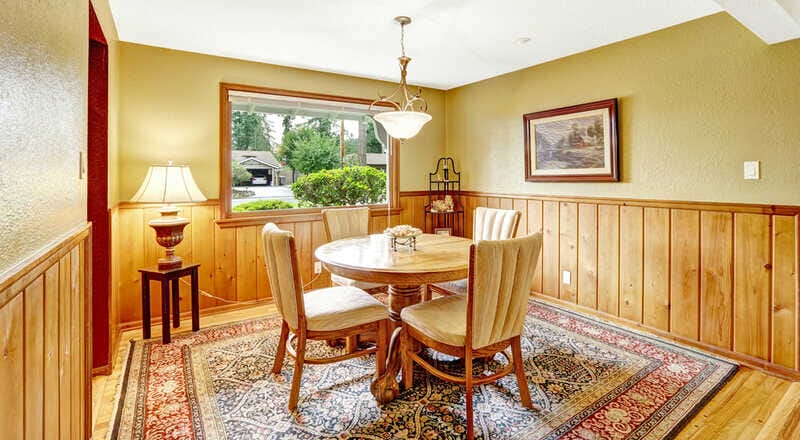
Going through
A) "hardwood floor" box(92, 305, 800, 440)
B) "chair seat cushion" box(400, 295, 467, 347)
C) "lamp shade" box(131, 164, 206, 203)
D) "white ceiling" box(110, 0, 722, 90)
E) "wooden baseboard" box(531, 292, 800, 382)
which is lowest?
"hardwood floor" box(92, 305, 800, 440)

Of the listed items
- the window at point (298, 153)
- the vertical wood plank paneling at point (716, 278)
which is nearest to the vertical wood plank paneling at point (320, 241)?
the window at point (298, 153)

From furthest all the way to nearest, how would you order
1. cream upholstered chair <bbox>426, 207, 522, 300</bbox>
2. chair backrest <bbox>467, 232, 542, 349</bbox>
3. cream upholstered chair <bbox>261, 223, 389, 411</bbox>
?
cream upholstered chair <bbox>426, 207, 522, 300</bbox> → cream upholstered chair <bbox>261, 223, 389, 411</bbox> → chair backrest <bbox>467, 232, 542, 349</bbox>

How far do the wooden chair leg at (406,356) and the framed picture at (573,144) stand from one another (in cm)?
216

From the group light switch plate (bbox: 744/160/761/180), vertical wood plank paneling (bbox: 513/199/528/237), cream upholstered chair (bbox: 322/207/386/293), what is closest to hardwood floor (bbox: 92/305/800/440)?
light switch plate (bbox: 744/160/761/180)

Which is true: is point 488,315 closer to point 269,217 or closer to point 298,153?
point 269,217

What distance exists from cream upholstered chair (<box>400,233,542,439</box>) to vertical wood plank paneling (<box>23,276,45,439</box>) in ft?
4.66

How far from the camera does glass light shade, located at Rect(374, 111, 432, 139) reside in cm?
251

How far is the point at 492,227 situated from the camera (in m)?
3.14

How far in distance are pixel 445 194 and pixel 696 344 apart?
2.71m

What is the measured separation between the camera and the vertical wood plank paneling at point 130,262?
3170 millimetres

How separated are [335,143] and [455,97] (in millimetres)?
1531

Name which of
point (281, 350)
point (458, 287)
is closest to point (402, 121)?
point (458, 287)

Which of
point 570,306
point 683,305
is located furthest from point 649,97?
point 570,306

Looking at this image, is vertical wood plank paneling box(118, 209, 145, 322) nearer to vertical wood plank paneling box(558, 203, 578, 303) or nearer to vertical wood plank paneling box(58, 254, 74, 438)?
vertical wood plank paneling box(58, 254, 74, 438)
